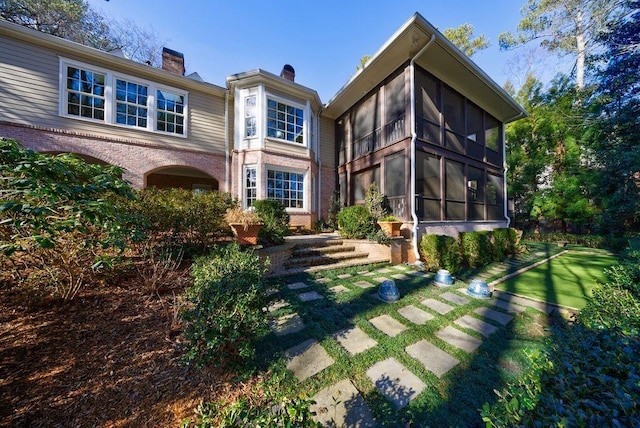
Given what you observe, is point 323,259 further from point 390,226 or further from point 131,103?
point 131,103

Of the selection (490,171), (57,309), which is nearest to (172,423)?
(57,309)

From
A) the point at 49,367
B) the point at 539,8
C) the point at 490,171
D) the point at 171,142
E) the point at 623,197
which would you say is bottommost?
the point at 49,367

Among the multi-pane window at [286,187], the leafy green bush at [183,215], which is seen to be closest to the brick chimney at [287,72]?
the multi-pane window at [286,187]

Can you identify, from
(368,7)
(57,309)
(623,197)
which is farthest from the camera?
(623,197)

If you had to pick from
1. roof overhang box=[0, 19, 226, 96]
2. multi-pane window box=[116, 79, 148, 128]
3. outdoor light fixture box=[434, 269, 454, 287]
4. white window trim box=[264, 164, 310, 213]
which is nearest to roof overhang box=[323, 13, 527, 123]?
white window trim box=[264, 164, 310, 213]

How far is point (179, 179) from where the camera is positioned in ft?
36.2

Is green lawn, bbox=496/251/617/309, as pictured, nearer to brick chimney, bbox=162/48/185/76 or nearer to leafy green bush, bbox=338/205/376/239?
leafy green bush, bbox=338/205/376/239

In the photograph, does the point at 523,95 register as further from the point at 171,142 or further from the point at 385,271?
the point at 171,142

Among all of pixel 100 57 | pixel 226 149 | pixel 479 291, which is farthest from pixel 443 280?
pixel 100 57

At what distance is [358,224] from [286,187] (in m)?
3.76

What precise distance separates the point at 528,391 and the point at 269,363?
1928 millimetres

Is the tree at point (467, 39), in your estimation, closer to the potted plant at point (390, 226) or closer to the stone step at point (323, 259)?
the potted plant at point (390, 226)

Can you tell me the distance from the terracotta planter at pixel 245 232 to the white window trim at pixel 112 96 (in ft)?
19.9

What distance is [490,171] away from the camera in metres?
9.89
